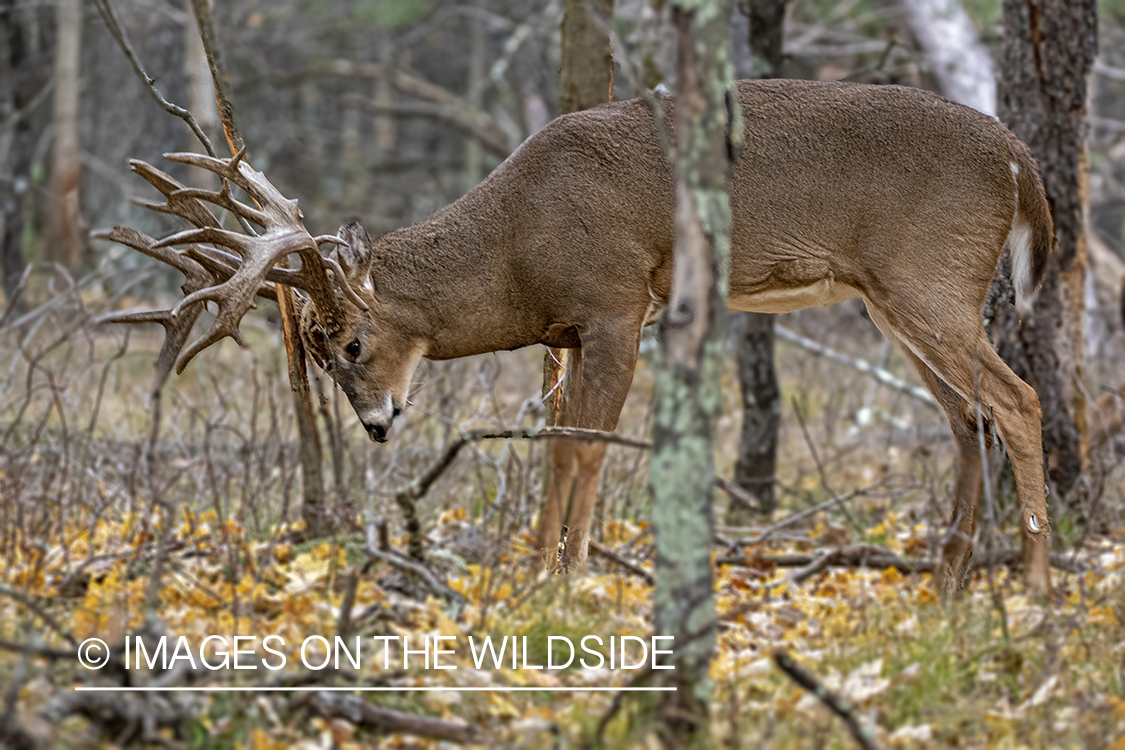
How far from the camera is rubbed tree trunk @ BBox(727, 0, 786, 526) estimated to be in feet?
24.0

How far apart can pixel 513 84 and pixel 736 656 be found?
21.2 m

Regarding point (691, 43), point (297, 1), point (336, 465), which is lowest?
point (336, 465)

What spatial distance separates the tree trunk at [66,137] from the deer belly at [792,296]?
9.89 metres

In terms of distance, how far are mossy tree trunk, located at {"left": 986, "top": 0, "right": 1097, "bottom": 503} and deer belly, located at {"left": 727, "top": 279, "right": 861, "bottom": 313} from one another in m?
1.41

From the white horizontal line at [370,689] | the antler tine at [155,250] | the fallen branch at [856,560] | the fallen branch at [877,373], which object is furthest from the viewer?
the fallen branch at [877,373]

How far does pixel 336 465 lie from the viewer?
4898 mm

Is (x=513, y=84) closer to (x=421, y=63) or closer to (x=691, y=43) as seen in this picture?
(x=421, y=63)

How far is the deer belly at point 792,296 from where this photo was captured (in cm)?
523

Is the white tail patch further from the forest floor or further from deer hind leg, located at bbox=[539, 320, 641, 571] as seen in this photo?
deer hind leg, located at bbox=[539, 320, 641, 571]

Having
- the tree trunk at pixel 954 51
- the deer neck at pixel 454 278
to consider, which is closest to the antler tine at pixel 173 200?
the deer neck at pixel 454 278

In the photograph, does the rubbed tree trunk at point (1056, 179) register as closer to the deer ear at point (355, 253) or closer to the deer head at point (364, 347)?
the deer head at point (364, 347)

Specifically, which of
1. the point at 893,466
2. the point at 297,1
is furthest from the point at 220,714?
the point at 297,1

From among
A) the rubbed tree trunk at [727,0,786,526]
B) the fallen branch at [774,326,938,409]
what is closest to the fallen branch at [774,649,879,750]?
the rubbed tree trunk at [727,0,786,526]

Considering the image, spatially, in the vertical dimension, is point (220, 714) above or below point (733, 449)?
A: below
